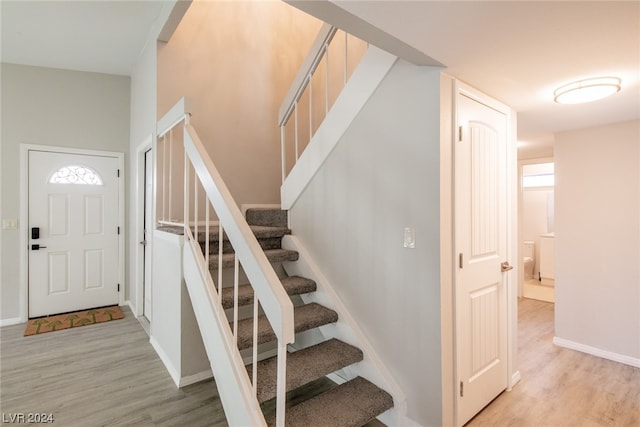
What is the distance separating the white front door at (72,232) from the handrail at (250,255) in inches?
109

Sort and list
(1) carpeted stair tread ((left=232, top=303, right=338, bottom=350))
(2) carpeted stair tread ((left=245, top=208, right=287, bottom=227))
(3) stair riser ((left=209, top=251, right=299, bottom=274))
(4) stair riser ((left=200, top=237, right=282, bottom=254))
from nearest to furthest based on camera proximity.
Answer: (1) carpeted stair tread ((left=232, top=303, right=338, bottom=350)), (3) stair riser ((left=209, top=251, right=299, bottom=274)), (4) stair riser ((left=200, top=237, right=282, bottom=254)), (2) carpeted stair tread ((left=245, top=208, right=287, bottom=227))

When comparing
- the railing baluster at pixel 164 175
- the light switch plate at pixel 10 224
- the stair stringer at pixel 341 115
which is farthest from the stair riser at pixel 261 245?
the light switch plate at pixel 10 224

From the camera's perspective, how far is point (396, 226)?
194 cm

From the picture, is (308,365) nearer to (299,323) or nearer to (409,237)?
(299,323)

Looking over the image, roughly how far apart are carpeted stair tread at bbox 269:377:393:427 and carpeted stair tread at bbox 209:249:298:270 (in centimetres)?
102

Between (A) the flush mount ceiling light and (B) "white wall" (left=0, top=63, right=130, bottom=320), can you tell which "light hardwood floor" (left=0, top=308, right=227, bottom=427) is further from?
(A) the flush mount ceiling light

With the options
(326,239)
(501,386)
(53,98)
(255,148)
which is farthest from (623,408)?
(53,98)

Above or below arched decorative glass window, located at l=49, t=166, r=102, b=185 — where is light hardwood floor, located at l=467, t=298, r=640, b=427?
below

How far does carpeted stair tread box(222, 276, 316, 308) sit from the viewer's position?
6.81ft

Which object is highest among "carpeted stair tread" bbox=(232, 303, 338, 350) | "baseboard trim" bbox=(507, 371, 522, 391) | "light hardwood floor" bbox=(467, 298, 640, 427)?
"carpeted stair tread" bbox=(232, 303, 338, 350)

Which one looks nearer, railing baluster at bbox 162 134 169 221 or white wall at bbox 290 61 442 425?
white wall at bbox 290 61 442 425

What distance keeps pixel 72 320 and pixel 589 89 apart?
5.28 m

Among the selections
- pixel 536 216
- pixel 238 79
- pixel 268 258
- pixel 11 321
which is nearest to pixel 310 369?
pixel 268 258

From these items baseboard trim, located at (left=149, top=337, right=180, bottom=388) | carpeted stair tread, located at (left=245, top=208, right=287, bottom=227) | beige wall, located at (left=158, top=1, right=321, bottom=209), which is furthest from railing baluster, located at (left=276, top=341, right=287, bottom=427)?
beige wall, located at (left=158, top=1, right=321, bottom=209)
